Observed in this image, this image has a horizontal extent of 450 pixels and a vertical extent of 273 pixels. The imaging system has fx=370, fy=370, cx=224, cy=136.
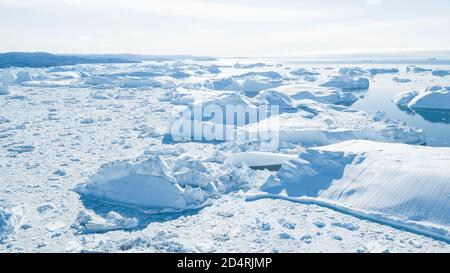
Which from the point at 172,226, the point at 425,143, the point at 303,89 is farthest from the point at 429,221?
the point at 303,89

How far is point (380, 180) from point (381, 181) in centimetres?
3

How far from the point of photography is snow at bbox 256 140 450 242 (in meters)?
4.74

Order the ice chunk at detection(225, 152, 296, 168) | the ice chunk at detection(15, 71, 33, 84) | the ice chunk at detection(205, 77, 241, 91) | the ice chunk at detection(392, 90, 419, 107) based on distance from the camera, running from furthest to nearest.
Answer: the ice chunk at detection(15, 71, 33, 84)
the ice chunk at detection(205, 77, 241, 91)
the ice chunk at detection(392, 90, 419, 107)
the ice chunk at detection(225, 152, 296, 168)

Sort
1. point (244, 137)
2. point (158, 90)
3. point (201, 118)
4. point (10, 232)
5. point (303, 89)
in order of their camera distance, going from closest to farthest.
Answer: point (10, 232)
point (244, 137)
point (201, 118)
point (303, 89)
point (158, 90)

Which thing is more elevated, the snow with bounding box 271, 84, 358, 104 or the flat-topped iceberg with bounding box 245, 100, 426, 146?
the snow with bounding box 271, 84, 358, 104

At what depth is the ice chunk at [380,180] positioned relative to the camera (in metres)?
4.77

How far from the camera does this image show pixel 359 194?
5355 millimetres

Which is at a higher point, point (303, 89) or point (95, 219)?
point (303, 89)

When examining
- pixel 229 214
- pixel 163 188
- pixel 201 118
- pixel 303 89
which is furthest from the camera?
pixel 303 89

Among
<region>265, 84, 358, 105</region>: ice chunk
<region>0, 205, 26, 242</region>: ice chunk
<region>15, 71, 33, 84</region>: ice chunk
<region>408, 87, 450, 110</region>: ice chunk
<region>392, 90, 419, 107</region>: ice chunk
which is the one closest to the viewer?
<region>0, 205, 26, 242</region>: ice chunk

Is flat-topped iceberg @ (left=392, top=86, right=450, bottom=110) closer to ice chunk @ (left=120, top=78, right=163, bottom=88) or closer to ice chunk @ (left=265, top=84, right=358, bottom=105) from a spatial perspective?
ice chunk @ (left=265, top=84, right=358, bottom=105)

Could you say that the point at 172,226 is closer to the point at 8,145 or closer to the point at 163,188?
the point at 163,188

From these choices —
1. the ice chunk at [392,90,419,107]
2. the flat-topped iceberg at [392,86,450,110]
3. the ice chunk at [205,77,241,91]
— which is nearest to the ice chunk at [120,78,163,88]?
the ice chunk at [205,77,241,91]

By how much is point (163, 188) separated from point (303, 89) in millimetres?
13747
